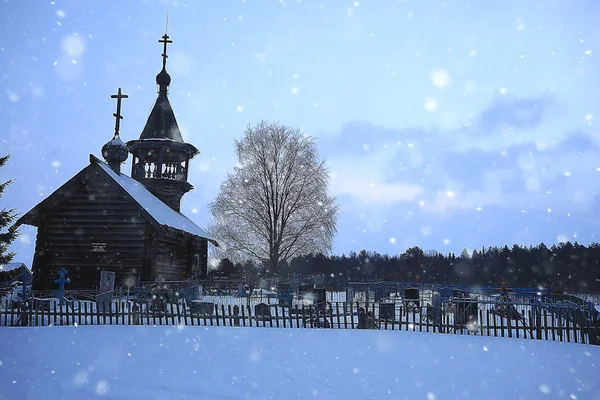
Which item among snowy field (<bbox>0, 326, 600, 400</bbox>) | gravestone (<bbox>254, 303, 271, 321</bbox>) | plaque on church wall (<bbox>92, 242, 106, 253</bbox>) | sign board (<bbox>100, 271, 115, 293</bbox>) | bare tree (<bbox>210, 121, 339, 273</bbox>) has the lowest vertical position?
snowy field (<bbox>0, 326, 600, 400</bbox>)

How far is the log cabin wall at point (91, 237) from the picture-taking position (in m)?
22.0

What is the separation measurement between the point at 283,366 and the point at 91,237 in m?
16.6

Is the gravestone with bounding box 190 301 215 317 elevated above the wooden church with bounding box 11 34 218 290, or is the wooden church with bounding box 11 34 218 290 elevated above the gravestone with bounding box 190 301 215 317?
the wooden church with bounding box 11 34 218 290

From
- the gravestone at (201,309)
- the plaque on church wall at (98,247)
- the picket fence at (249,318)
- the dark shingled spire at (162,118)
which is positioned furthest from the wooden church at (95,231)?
the dark shingled spire at (162,118)

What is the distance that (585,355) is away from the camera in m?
11.0

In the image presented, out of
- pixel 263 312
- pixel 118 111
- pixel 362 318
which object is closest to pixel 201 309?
pixel 263 312

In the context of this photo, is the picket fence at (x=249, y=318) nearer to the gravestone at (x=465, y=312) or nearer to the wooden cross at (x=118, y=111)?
the gravestone at (x=465, y=312)

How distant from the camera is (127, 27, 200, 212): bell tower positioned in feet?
98.5

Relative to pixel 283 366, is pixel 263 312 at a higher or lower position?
higher

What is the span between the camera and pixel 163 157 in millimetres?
30641

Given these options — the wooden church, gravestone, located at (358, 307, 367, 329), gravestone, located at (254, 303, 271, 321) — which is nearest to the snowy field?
gravestone, located at (358, 307, 367, 329)

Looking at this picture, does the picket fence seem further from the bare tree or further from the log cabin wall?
the bare tree

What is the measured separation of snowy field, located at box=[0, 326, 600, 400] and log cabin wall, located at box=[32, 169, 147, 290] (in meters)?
8.86

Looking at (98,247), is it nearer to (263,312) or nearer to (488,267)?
(263,312)
